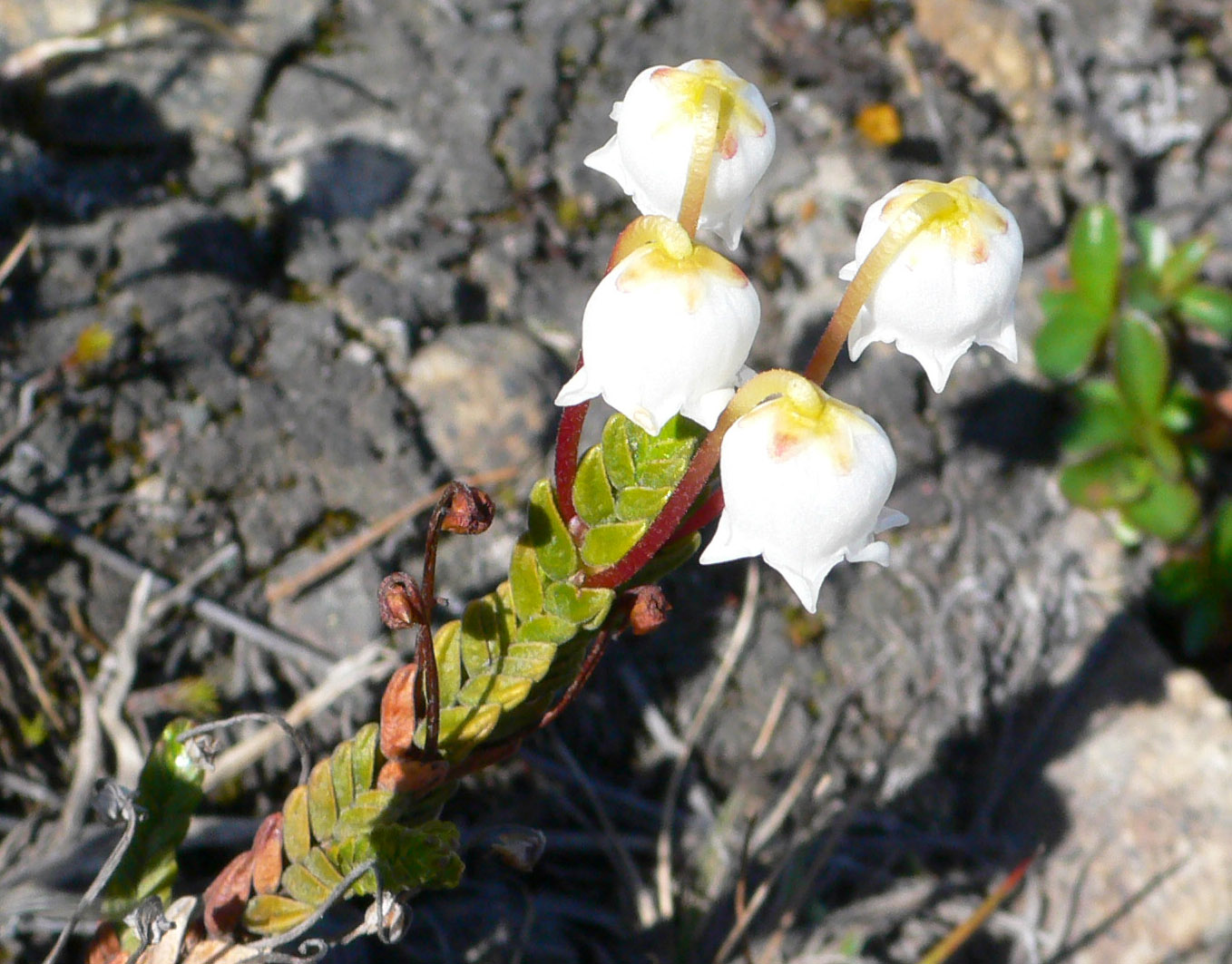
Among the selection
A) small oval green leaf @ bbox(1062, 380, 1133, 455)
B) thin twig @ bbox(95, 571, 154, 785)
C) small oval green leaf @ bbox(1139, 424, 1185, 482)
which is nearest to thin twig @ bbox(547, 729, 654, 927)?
thin twig @ bbox(95, 571, 154, 785)

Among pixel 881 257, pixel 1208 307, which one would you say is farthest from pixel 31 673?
pixel 1208 307

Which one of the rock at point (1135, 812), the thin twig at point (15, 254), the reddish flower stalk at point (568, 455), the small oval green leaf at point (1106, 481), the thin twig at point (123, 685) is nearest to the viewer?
the reddish flower stalk at point (568, 455)

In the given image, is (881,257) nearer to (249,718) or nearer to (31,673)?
(249,718)

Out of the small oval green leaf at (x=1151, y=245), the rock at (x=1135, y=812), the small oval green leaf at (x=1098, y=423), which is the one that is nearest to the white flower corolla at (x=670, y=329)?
the rock at (x=1135, y=812)

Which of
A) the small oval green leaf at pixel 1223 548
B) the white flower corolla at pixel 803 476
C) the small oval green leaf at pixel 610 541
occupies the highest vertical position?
the white flower corolla at pixel 803 476

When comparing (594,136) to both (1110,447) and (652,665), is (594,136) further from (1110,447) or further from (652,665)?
(1110,447)

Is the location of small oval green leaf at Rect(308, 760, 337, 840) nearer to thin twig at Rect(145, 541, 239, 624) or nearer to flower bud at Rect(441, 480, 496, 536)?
flower bud at Rect(441, 480, 496, 536)

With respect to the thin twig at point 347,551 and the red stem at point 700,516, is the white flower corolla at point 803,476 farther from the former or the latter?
the thin twig at point 347,551
